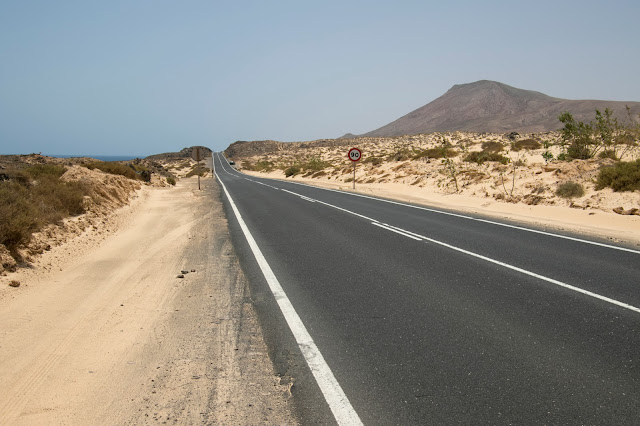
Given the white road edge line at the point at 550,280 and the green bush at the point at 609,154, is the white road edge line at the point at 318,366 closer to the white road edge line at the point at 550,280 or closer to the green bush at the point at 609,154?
the white road edge line at the point at 550,280

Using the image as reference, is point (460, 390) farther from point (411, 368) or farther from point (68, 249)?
point (68, 249)

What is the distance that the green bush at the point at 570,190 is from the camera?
1670 cm

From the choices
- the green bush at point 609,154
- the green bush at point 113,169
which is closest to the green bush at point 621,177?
the green bush at point 609,154

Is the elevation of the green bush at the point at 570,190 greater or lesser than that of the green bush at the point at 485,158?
lesser

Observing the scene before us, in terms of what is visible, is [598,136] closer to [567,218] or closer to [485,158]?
[485,158]

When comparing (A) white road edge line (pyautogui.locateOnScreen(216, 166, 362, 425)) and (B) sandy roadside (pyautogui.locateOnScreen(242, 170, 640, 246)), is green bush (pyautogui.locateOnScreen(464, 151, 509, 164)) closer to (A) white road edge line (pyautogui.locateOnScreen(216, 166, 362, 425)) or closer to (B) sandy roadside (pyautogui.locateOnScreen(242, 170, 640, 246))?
(B) sandy roadside (pyautogui.locateOnScreen(242, 170, 640, 246))

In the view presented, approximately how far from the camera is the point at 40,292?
→ 22.2 feet

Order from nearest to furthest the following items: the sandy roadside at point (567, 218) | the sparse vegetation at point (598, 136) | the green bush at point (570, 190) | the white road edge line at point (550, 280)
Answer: the white road edge line at point (550, 280), the sandy roadside at point (567, 218), the green bush at point (570, 190), the sparse vegetation at point (598, 136)

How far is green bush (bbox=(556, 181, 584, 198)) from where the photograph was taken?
1670cm

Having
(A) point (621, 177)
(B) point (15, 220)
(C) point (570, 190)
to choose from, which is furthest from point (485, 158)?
(B) point (15, 220)

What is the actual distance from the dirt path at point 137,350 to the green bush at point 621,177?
49.0ft

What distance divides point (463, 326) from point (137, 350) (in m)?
3.66

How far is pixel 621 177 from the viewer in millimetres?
15633

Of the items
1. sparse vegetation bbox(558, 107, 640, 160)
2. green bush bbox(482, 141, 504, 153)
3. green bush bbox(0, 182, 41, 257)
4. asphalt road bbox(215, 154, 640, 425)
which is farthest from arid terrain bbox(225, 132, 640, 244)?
green bush bbox(0, 182, 41, 257)
